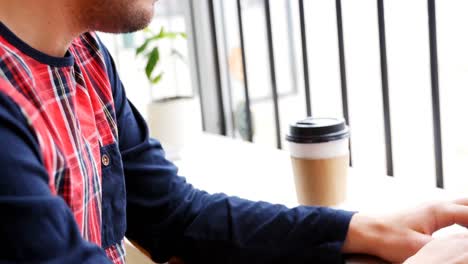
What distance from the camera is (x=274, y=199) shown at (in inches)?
51.9

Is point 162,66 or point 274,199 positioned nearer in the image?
point 274,199

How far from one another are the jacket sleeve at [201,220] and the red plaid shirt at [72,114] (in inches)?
2.9

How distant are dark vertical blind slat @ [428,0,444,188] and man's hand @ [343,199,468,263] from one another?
45 cm

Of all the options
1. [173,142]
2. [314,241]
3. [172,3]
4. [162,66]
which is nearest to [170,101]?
[173,142]

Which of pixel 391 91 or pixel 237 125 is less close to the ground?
pixel 391 91

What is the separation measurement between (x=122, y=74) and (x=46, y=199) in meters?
1.58

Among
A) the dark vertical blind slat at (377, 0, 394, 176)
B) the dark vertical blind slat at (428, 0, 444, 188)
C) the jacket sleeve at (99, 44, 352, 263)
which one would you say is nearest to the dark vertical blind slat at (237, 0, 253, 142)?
the dark vertical blind slat at (377, 0, 394, 176)

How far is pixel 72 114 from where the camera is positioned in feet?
2.68

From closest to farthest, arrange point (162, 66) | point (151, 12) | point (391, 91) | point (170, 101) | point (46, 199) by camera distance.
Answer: point (46, 199)
point (151, 12)
point (391, 91)
point (170, 101)
point (162, 66)

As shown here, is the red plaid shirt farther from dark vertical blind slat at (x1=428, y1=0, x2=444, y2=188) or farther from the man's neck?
dark vertical blind slat at (x1=428, y1=0, x2=444, y2=188)

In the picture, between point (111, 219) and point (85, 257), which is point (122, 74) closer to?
point (111, 219)

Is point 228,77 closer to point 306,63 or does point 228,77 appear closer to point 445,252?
point 306,63

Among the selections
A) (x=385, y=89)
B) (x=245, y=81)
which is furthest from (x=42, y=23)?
(x=245, y=81)

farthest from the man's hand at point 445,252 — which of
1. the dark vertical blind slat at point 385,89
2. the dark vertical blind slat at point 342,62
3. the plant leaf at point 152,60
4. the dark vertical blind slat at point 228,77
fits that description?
the dark vertical blind slat at point 228,77
